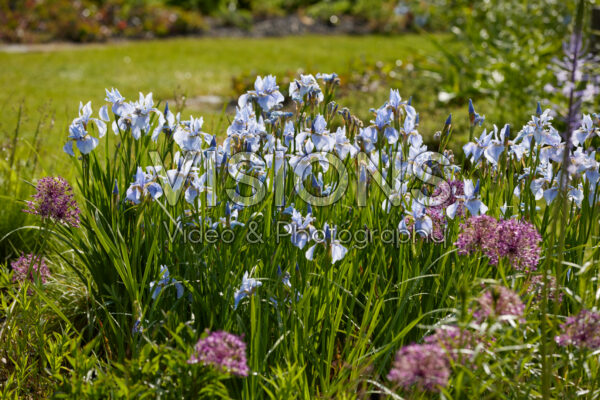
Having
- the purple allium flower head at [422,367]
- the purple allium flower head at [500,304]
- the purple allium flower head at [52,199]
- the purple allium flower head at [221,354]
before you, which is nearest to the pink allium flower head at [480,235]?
the purple allium flower head at [500,304]

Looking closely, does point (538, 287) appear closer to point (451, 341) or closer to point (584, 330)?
point (584, 330)

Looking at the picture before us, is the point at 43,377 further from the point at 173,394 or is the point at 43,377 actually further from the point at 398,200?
the point at 398,200

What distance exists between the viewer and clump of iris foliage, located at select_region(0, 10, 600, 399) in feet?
6.86

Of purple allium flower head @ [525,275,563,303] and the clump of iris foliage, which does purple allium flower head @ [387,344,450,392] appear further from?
→ purple allium flower head @ [525,275,563,303]

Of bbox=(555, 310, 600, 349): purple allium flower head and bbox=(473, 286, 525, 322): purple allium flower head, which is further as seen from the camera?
bbox=(555, 310, 600, 349): purple allium flower head

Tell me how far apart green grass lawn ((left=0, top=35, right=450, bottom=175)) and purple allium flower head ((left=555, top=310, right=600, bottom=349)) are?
459 centimetres

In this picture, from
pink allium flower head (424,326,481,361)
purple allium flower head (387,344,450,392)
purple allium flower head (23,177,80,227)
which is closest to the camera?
purple allium flower head (387,344,450,392)

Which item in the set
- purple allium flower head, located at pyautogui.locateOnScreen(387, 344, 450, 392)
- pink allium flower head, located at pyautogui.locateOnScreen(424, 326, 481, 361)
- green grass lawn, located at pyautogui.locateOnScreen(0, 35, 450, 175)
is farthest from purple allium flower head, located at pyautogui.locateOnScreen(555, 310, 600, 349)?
green grass lawn, located at pyautogui.locateOnScreen(0, 35, 450, 175)

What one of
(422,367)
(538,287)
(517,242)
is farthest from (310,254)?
(538,287)

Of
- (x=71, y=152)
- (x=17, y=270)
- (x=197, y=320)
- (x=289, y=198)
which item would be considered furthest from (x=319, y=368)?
(x=17, y=270)

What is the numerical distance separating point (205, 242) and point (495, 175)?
4.29 feet

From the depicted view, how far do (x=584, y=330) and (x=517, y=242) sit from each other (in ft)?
1.17

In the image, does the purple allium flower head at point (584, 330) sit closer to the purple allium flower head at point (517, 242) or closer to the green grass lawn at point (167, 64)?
the purple allium flower head at point (517, 242)

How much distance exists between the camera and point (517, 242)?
209 cm
